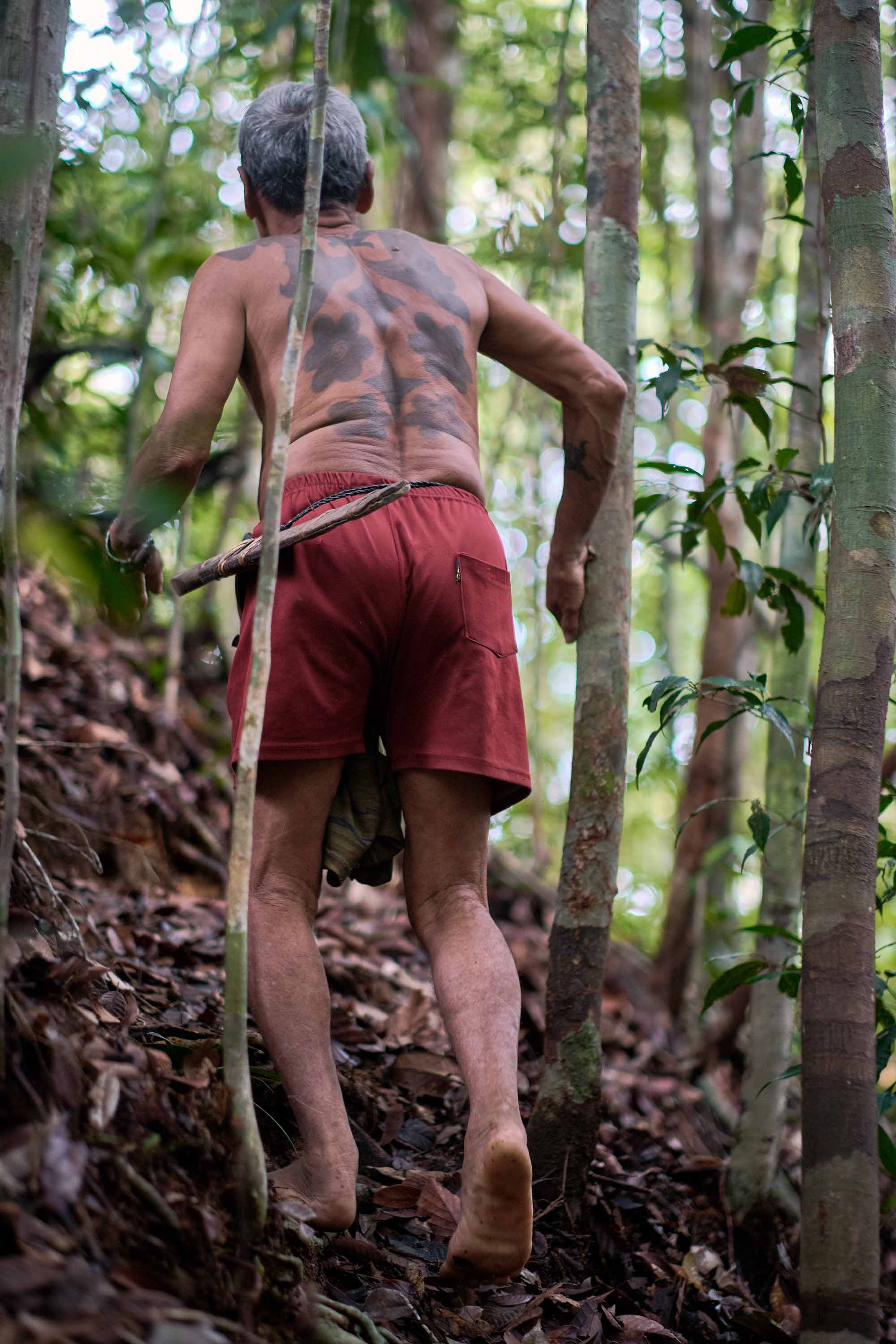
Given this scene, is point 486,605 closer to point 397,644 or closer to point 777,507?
point 397,644

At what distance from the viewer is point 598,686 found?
2.85 m

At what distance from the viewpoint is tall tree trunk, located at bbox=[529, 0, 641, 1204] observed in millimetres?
2662

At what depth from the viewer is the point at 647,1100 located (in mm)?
4211

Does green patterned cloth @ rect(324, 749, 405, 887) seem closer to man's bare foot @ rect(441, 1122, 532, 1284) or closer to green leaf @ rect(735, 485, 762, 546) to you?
man's bare foot @ rect(441, 1122, 532, 1284)

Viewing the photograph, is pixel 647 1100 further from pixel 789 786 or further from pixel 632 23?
pixel 632 23

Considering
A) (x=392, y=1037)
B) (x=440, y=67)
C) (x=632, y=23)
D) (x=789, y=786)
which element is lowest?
(x=392, y=1037)

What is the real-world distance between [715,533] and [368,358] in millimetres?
1299

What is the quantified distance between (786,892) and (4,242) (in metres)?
2.91

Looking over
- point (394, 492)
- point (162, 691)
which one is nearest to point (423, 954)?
point (162, 691)

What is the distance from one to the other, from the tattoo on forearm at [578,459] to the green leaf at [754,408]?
0.50 metres

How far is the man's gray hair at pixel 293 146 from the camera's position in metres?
2.59

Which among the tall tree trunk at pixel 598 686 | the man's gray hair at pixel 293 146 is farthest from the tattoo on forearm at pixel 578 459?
the man's gray hair at pixel 293 146

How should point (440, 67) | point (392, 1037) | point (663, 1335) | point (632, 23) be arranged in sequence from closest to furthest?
point (663, 1335) → point (632, 23) → point (392, 1037) → point (440, 67)

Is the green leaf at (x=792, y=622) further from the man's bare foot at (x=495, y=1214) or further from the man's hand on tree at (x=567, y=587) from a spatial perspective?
the man's bare foot at (x=495, y=1214)
